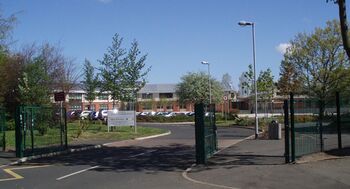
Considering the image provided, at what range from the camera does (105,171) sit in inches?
611

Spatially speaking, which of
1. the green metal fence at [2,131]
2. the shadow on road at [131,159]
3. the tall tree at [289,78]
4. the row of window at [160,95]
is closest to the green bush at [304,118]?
the shadow on road at [131,159]

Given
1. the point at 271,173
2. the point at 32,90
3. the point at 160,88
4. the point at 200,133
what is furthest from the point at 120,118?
the point at 160,88

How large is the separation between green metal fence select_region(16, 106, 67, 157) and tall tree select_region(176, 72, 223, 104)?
252ft

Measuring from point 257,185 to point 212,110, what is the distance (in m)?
7.56

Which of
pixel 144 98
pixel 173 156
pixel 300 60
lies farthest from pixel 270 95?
pixel 144 98

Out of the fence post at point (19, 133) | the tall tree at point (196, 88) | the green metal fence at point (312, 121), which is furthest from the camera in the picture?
the tall tree at point (196, 88)

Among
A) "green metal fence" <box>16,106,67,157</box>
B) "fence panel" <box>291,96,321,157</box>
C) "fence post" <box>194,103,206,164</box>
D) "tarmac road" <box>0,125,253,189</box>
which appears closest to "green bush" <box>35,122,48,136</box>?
"green metal fence" <box>16,106,67,157</box>

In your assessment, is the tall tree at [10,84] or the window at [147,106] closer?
the tall tree at [10,84]

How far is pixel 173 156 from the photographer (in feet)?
65.5

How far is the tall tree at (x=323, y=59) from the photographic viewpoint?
5197 cm

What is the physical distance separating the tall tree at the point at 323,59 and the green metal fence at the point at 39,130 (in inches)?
1311

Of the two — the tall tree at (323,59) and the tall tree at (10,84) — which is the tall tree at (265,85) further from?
the tall tree at (10,84)

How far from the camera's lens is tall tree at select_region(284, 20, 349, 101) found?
5197 centimetres

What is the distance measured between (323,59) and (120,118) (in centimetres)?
2505
